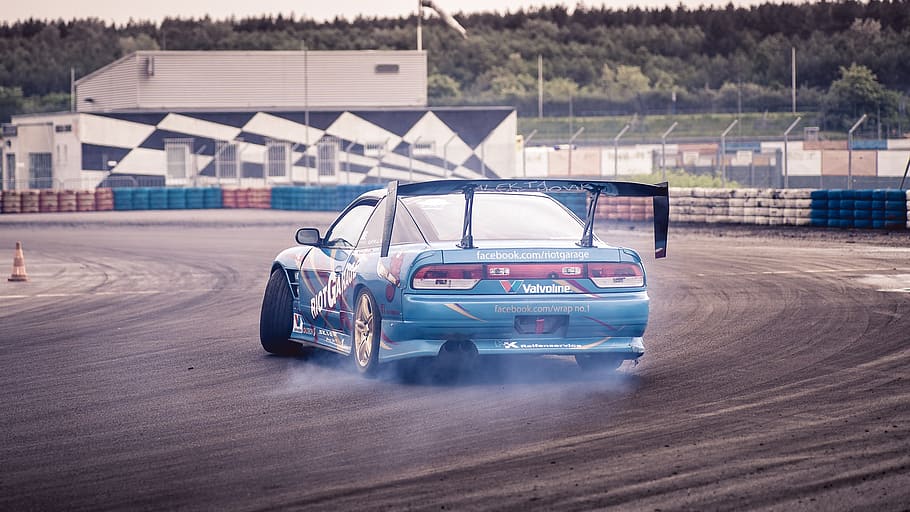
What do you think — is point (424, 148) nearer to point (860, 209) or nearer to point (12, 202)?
point (12, 202)

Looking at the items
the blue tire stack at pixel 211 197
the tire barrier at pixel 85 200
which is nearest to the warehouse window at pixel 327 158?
the blue tire stack at pixel 211 197

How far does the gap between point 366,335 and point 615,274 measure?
1.70 m

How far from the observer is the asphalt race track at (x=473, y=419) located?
17.8 ft

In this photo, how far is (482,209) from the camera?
364 inches

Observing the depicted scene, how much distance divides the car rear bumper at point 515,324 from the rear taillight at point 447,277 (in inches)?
2.6

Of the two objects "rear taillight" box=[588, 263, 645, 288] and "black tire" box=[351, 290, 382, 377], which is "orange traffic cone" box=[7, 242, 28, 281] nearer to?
"black tire" box=[351, 290, 382, 377]

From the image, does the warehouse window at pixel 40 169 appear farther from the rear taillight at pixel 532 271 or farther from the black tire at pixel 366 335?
the rear taillight at pixel 532 271

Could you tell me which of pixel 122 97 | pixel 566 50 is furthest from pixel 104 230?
pixel 566 50

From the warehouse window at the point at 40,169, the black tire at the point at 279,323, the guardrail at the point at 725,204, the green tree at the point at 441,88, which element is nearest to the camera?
the black tire at the point at 279,323

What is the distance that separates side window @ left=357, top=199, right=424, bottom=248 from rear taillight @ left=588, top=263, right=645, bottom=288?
3.83ft

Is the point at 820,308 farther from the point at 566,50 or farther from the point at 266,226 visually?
the point at 566,50

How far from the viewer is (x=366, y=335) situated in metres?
8.95

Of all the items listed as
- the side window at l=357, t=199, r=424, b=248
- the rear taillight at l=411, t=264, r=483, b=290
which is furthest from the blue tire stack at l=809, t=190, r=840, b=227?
the rear taillight at l=411, t=264, r=483, b=290

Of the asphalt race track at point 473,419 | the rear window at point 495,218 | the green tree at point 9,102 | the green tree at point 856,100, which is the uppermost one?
the green tree at point 9,102
